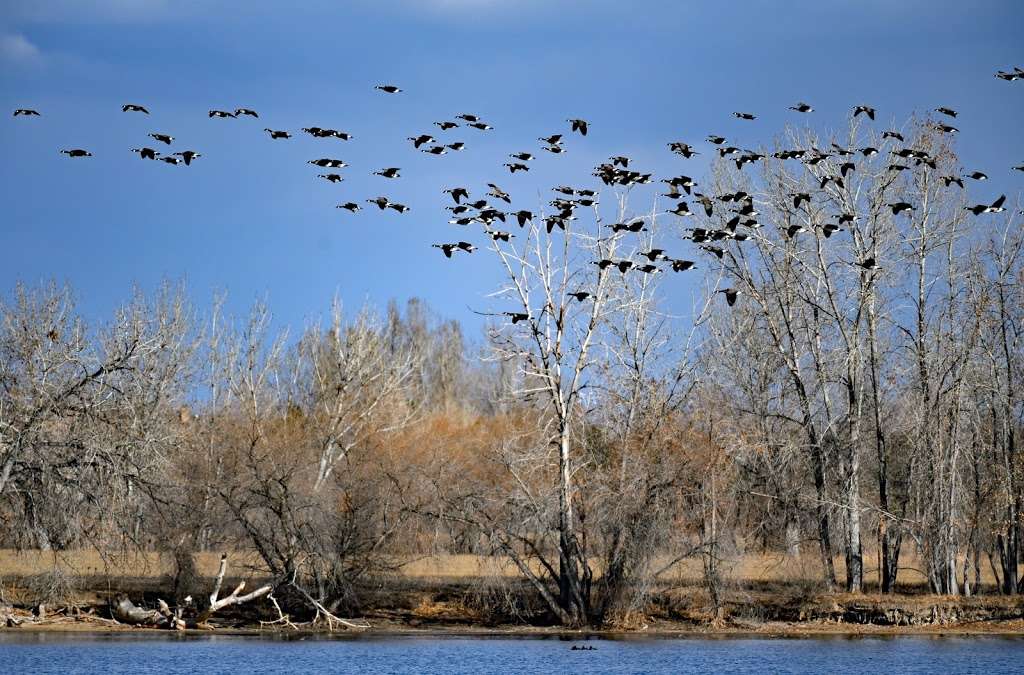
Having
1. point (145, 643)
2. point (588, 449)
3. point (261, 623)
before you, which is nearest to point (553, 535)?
point (588, 449)

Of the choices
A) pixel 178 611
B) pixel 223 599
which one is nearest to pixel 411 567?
pixel 223 599

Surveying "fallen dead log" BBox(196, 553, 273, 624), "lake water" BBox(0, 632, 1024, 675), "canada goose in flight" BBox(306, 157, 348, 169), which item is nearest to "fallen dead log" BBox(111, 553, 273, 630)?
"fallen dead log" BBox(196, 553, 273, 624)

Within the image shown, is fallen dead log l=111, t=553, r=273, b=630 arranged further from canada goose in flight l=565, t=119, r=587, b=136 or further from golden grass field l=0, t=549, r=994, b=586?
canada goose in flight l=565, t=119, r=587, b=136

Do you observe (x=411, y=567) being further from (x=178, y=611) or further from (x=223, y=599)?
(x=178, y=611)

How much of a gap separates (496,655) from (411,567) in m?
11.0

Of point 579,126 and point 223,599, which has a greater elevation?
point 579,126

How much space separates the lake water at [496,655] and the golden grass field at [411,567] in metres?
2.34

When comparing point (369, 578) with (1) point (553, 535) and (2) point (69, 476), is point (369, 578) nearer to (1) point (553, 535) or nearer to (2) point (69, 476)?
(1) point (553, 535)

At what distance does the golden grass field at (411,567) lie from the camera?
1276 inches

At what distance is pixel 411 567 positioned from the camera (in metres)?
38.3

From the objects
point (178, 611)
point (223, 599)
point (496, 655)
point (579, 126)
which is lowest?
point (496, 655)

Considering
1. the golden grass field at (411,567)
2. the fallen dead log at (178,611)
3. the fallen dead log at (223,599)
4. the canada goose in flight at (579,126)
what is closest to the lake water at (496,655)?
the fallen dead log at (178,611)

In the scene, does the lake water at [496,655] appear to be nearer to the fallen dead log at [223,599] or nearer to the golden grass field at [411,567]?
the golden grass field at [411,567]

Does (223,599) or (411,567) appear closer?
(223,599)
